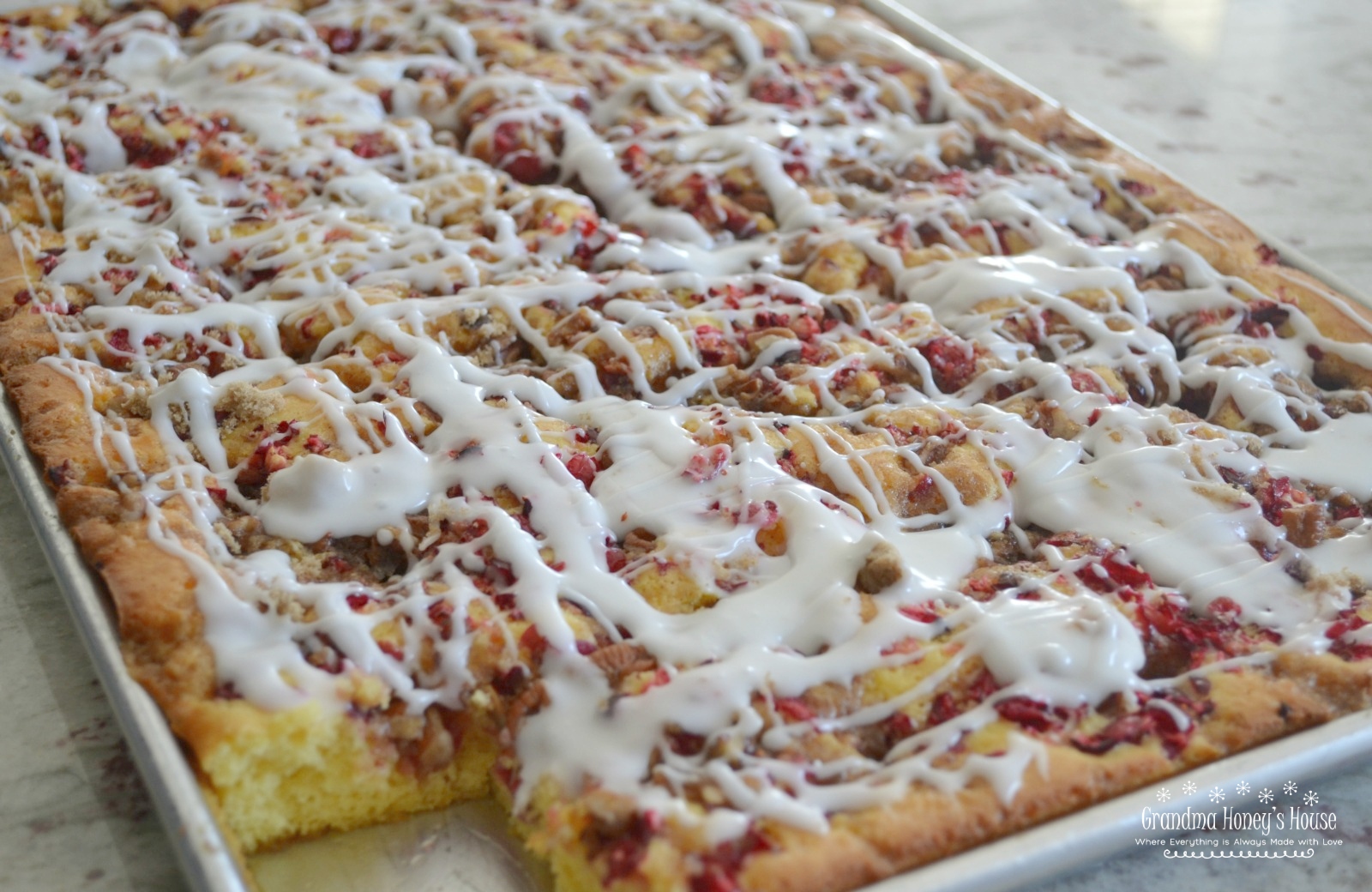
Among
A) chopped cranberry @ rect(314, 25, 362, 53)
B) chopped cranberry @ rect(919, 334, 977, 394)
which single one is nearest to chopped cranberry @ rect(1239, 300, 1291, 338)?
chopped cranberry @ rect(919, 334, 977, 394)

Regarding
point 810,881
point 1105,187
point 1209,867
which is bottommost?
point 1209,867

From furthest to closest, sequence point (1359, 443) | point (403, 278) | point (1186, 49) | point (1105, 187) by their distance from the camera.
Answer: point (1186, 49), point (1105, 187), point (403, 278), point (1359, 443)

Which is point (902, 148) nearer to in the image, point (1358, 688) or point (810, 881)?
point (1358, 688)

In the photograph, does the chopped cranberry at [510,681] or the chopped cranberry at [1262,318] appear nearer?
the chopped cranberry at [510,681]

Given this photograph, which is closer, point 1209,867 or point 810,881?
point 810,881

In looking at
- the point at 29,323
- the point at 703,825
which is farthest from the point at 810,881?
the point at 29,323

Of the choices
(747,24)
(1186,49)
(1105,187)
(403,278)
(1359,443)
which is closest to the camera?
(1359,443)

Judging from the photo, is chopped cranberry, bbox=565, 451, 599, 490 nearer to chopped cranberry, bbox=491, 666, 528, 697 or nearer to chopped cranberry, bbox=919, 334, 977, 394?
chopped cranberry, bbox=491, 666, 528, 697

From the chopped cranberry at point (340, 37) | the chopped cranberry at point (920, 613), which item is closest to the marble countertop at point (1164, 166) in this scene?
the chopped cranberry at point (920, 613)

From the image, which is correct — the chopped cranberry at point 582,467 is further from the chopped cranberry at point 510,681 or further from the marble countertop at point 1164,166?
the marble countertop at point 1164,166
